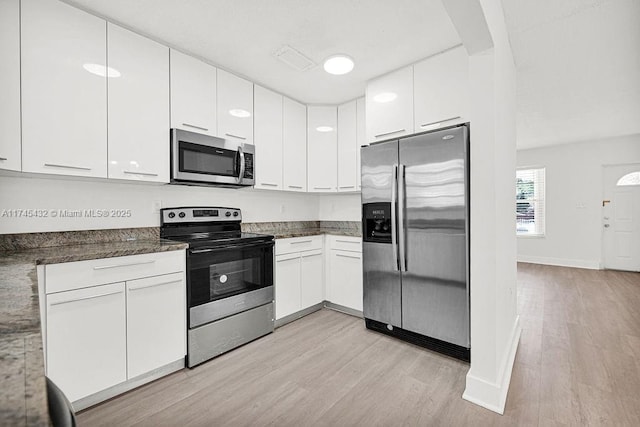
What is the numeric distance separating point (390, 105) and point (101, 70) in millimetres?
2260

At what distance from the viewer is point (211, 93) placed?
261 cm

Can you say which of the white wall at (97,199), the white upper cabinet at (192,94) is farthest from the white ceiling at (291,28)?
the white wall at (97,199)

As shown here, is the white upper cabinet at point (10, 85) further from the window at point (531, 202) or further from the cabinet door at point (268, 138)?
the window at point (531, 202)

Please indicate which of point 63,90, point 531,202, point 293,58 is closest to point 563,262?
point 531,202

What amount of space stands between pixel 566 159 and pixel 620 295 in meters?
3.03

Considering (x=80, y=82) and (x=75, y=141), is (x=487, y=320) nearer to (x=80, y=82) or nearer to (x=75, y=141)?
(x=75, y=141)

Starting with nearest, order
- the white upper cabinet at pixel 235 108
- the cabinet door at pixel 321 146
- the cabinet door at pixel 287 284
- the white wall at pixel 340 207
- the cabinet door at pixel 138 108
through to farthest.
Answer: the cabinet door at pixel 138 108, the white upper cabinet at pixel 235 108, the cabinet door at pixel 287 284, the cabinet door at pixel 321 146, the white wall at pixel 340 207

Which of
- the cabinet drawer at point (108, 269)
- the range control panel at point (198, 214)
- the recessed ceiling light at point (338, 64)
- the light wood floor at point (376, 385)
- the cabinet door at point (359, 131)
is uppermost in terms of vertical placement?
the recessed ceiling light at point (338, 64)

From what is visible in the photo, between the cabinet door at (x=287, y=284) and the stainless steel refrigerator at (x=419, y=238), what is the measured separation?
0.73 metres

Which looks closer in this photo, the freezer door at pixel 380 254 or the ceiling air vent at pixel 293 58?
the ceiling air vent at pixel 293 58

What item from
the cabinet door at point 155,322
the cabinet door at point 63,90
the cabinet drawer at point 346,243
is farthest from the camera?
the cabinet drawer at point 346,243

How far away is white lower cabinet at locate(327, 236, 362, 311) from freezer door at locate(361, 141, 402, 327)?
1.01 ft

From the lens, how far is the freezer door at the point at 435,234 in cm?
221

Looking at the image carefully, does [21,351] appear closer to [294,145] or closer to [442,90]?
[442,90]
